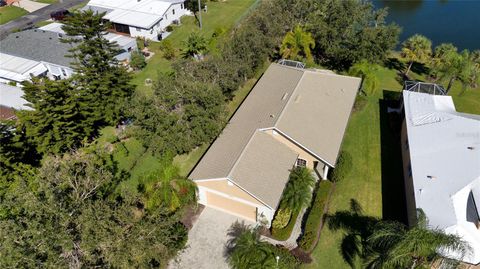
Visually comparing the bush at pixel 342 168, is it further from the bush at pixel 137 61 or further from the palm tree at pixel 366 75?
the bush at pixel 137 61

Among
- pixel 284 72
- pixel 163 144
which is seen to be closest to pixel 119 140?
pixel 163 144

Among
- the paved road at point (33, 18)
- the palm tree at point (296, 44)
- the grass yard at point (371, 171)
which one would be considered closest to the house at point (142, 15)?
the paved road at point (33, 18)

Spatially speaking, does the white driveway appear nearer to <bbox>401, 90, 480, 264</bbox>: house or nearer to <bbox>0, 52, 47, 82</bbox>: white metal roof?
<bbox>0, 52, 47, 82</bbox>: white metal roof

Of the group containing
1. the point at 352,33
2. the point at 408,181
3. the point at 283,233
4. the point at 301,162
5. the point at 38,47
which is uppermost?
the point at 352,33

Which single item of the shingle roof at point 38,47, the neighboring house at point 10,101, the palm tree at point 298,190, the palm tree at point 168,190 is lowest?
the neighboring house at point 10,101

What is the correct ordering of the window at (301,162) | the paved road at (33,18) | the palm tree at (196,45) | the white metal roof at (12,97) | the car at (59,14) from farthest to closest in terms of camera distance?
1. the car at (59,14)
2. the paved road at (33,18)
3. the palm tree at (196,45)
4. the white metal roof at (12,97)
5. the window at (301,162)

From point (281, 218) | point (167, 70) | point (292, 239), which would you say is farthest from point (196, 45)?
point (292, 239)

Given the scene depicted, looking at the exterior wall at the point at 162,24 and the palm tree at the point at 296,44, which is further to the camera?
the exterior wall at the point at 162,24

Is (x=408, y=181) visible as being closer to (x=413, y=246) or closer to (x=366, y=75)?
(x=413, y=246)
